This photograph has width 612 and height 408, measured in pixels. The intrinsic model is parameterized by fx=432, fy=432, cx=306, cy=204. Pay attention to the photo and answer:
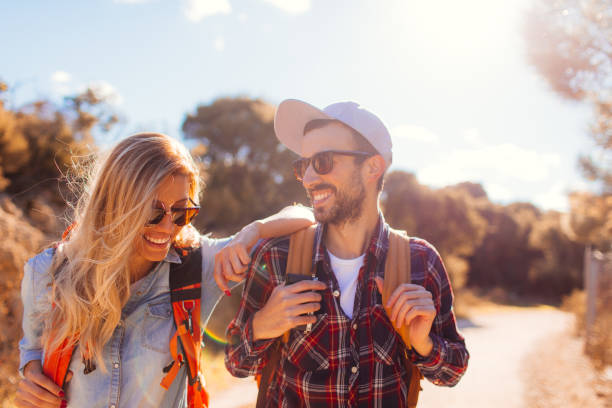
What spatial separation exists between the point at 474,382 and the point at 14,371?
699 cm

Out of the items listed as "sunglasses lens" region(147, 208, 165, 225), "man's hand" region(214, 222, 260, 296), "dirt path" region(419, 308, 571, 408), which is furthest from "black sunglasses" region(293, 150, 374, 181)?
"dirt path" region(419, 308, 571, 408)

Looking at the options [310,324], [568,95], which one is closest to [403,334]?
[310,324]

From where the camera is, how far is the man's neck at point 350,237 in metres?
2.22

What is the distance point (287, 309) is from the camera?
1.75 meters

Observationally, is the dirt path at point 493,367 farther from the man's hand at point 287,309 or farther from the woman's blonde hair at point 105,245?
the woman's blonde hair at point 105,245

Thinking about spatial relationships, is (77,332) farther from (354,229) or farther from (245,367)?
(354,229)

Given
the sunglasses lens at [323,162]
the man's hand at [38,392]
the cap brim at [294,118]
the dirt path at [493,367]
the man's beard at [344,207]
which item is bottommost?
the dirt path at [493,367]

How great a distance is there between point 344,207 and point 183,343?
99cm

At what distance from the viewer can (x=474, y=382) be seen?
25.2 feet

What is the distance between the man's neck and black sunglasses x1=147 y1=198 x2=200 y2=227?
2.30ft

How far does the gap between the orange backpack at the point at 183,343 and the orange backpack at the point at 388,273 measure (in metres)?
0.30

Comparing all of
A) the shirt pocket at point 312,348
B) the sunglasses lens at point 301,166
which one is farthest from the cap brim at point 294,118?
the shirt pocket at point 312,348

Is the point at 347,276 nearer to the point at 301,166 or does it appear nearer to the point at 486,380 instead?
the point at 301,166

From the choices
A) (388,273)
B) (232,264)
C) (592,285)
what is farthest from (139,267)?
(592,285)
